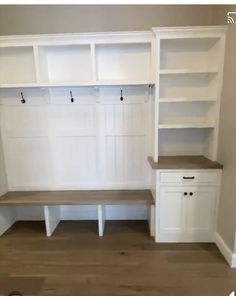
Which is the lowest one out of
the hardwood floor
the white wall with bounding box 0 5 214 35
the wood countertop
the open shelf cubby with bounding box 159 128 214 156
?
the hardwood floor

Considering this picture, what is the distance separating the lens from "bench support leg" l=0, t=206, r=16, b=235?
9.25ft

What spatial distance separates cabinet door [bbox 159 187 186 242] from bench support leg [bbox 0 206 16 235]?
1897mm

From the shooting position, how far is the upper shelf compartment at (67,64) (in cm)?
268

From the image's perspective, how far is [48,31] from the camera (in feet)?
8.70

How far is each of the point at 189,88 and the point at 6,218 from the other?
2.78 m

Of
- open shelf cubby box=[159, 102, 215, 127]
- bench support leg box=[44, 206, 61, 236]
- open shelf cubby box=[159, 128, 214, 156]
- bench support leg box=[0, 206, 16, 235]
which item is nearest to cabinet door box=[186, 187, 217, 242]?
open shelf cubby box=[159, 128, 214, 156]

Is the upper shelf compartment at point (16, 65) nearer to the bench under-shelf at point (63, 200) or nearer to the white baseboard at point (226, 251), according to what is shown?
the bench under-shelf at point (63, 200)

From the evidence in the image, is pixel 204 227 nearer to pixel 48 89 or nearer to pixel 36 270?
pixel 36 270

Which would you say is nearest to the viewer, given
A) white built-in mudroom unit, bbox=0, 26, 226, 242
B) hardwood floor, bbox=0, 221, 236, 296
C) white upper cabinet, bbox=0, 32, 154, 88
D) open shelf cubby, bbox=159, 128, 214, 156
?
hardwood floor, bbox=0, 221, 236, 296

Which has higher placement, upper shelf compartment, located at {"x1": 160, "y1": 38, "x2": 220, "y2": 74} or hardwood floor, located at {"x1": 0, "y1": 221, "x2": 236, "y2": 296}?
upper shelf compartment, located at {"x1": 160, "y1": 38, "x2": 220, "y2": 74}

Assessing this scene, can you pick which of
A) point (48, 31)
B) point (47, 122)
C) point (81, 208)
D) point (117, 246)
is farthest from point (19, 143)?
point (117, 246)

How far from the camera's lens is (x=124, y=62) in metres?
2.71

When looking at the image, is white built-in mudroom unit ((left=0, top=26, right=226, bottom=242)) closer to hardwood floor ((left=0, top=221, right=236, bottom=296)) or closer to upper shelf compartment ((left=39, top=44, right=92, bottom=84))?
upper shelf compartment ((left=39, top=44, right=92, bottom=84))

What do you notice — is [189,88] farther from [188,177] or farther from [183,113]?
[188,177]
